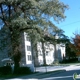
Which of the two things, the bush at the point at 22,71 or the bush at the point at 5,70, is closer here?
the bush at the point at 22,71

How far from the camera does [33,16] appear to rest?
3058 centimetres

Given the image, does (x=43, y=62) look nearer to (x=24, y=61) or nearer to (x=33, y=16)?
(x=24, y=61)

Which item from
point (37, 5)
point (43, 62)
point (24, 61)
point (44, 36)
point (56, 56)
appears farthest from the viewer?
point (56, 56)

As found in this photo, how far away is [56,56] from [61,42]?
156ft

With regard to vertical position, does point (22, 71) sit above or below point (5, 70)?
below

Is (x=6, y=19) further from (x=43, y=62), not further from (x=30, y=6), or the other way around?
(x=43, y=62)

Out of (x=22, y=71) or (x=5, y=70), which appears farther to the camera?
(x=5, y=70)

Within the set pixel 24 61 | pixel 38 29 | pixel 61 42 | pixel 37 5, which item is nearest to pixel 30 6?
pixel 37 5

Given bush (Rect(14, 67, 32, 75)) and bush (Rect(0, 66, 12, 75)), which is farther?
bush (Rect(0, 66, 12, 75))

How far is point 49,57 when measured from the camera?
75.9 meters

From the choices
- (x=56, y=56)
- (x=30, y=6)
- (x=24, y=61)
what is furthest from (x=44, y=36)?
(x=56, y=56)

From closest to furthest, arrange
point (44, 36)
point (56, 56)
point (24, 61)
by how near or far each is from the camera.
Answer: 1. point (44, 36)
2. point (24, 61)
3. point (56, 56)

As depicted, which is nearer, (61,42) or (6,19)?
(6,19)

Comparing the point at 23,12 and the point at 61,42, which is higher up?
the point at 23,12
